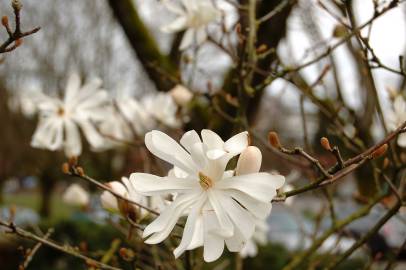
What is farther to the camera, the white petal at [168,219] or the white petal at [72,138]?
the white petal at [72,138]

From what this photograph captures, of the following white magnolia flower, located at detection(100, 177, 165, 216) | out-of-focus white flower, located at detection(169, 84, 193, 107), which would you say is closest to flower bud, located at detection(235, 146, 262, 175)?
white magnolia flower, located at detection(100, 177, 165, 216)

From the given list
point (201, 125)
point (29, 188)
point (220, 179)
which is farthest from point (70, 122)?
point (29, 188)

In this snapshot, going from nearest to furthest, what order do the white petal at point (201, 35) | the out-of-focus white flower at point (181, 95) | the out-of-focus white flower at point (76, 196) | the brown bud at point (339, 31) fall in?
1. the brown bud at point (339, 31)
2. the white petal at point (201, 35)
3. the out-of-focus white flower at point (181, 95)
4. the out-of-focus white flower at point (76, 196)

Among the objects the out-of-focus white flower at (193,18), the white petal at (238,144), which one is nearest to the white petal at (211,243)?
the white petal at (238,144)

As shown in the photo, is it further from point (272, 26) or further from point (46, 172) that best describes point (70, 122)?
point (46, 172)

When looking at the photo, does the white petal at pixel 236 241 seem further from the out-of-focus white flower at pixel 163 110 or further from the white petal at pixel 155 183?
the out-of-focus white flower at pixel 163 110

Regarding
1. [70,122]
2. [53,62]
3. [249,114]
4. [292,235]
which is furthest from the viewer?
[53,62]

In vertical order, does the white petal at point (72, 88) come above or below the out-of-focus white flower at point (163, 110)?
above
